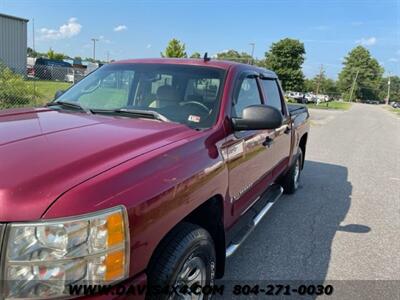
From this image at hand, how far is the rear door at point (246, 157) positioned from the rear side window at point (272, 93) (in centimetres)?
32

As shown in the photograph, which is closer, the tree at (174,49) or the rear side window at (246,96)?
the rear side window at (246,96)

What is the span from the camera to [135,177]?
196cm

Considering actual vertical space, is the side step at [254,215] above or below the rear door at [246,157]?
below

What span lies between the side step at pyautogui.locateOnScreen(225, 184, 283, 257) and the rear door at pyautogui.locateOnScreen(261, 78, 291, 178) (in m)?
0.23

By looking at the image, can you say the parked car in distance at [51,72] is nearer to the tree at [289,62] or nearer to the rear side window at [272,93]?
the tree at [289,62]

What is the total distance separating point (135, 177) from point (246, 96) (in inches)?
81.3

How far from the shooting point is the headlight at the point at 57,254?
159 cm

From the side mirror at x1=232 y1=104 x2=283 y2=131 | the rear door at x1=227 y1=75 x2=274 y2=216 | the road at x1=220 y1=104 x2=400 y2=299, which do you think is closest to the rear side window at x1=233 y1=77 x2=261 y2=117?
the rear door at x1=227 y1=75 x2=274 y2=216

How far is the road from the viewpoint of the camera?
3.67 m

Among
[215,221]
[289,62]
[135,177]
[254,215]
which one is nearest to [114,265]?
[135,177]

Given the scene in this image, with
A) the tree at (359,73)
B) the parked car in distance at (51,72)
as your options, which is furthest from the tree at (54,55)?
the tree at (359,73)

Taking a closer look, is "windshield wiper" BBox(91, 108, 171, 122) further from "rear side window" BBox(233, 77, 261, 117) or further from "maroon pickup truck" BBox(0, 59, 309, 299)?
"rear side window" BBox(233, 77, 261, 117)

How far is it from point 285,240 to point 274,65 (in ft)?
155

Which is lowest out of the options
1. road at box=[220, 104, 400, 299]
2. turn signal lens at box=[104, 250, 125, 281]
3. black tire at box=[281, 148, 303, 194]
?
road at box=[220, 104, 400, 299]
